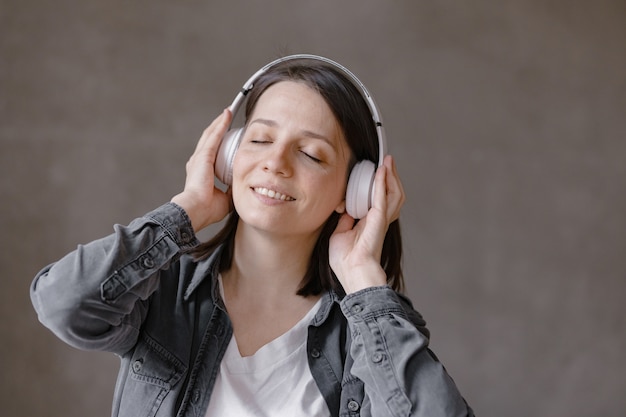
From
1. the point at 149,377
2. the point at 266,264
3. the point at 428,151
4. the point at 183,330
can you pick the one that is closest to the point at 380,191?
the point at 266,264

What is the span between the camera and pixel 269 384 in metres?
1.48

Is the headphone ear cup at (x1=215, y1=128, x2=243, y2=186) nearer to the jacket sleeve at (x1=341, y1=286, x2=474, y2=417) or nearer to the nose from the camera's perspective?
the nose

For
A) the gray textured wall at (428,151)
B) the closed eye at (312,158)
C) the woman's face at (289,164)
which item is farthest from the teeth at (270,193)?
the gray textured wall at (428,151)

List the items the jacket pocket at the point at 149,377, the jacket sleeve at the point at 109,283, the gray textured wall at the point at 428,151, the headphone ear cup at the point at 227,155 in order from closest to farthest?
the jacket sleeve at the point at 109,283
the jacket pocket at the point at 149,377
the headphone ear cup at the point at 227,155
the gray textured wall at the point at 428,151

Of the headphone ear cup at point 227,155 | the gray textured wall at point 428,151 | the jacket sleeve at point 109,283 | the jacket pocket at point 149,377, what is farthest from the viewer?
the gray textured wall at point 428,151

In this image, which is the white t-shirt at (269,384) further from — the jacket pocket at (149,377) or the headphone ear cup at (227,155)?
the headphone ear cup at (227,155)

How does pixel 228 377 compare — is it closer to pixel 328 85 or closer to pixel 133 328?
pixel 133 328

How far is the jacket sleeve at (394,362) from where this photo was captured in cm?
131

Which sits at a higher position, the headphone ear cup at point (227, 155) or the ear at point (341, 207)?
the headphone ear cup at point (227, 155)

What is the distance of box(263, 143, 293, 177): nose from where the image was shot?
1.44 metres

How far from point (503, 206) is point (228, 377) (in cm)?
160

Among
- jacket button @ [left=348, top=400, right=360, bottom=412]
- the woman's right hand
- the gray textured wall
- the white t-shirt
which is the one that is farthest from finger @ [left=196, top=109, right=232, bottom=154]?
the gray textured wall

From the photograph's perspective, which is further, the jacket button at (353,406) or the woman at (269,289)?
the jacket button at (353,406)

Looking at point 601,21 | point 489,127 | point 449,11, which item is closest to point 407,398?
point 489,127
